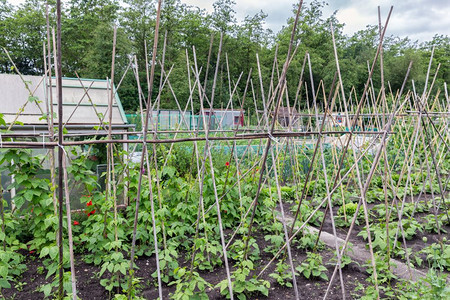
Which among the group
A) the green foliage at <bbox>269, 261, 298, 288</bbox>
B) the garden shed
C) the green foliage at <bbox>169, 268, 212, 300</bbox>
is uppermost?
the garden shed

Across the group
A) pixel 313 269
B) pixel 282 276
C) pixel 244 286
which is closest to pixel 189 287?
pixel 244 286

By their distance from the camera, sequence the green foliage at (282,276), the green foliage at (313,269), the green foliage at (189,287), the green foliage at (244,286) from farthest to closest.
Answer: the green foliage at (313,269) < the green foliage at (282,276) < the green foliage at (244,286) < the green foliage at (189,287)

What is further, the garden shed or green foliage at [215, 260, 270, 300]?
the garden shed

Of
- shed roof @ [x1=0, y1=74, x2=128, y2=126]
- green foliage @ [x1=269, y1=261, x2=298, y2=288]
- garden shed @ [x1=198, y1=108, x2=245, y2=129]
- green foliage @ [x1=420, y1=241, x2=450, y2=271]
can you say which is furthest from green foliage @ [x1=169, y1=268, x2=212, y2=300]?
shed roof @ [x1=0, y1=74, x2=128, y2=126]

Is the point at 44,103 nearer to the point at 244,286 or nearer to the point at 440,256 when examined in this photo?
the point at 244,286

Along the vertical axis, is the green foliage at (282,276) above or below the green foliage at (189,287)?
below

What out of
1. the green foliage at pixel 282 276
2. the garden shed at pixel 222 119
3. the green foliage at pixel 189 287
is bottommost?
the green foliage at pixel 282 276

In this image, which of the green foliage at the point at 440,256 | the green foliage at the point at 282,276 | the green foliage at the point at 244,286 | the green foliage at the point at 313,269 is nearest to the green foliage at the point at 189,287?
the green foliage at the point at 244,286

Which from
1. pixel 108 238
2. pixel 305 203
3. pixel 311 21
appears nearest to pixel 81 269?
pixel 108 238

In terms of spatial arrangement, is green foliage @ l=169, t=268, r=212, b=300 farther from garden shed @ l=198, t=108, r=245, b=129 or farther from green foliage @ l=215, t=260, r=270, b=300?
garden shed @ l=198, t=108, r=245, b=129

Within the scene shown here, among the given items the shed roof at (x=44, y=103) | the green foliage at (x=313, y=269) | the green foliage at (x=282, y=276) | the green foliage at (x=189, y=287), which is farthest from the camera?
the shed roof at (x=44, y=103)

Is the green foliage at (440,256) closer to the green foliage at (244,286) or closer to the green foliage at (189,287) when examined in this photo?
the green foliage at (244,286)

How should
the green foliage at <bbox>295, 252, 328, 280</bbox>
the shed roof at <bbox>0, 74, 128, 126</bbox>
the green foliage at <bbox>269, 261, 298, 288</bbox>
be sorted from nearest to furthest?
the green foliage at <bbox>269, 261, 298, 288</bbox> → the green foliage at <bbox>295, 252, 328, 280</bbox> → the shed roof at <bbox>0, 74, 128, 126</bbox>

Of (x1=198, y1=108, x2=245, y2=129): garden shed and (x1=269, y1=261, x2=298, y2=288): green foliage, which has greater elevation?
(x1=198, y1=108, x2=245, y2=129): garden shed
